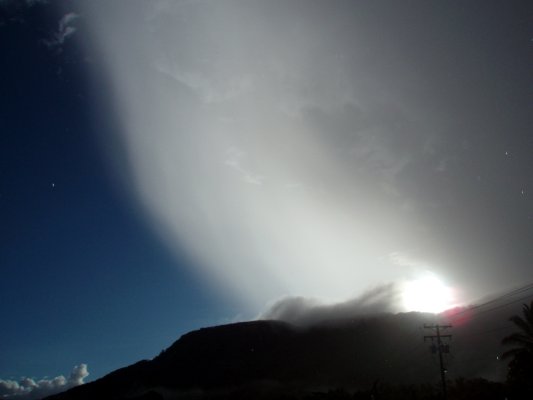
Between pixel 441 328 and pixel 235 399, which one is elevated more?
pixel 441 328

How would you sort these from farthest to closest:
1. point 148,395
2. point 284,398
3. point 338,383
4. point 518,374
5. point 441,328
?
point 338,383, point 148,395, point 284,398, point 441,328, point 518,374

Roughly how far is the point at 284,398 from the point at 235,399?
102 metres

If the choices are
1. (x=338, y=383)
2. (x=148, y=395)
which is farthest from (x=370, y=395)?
(x=338, y=383)

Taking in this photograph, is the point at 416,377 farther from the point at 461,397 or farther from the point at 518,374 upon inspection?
the point at 518,374

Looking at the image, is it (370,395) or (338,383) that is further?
(338,383)

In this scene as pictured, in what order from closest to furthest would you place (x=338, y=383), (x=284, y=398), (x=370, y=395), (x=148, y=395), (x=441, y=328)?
(x=441, y=328)
(x=370, y=395)
(x=284, y=398)
(x=148, y=395)
(x=338, y=383)

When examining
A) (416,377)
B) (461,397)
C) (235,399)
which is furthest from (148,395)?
(416,377)

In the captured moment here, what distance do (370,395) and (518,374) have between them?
1417 inches

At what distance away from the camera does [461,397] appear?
6588 cm

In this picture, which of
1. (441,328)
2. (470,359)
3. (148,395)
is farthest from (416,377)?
(441,328)

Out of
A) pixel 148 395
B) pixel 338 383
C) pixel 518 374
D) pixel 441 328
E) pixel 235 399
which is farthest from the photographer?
pixel 338 383

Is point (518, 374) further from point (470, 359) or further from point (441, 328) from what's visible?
point (470, 359)

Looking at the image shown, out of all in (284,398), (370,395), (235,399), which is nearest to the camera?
(370,395)

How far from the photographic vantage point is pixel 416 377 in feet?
621
